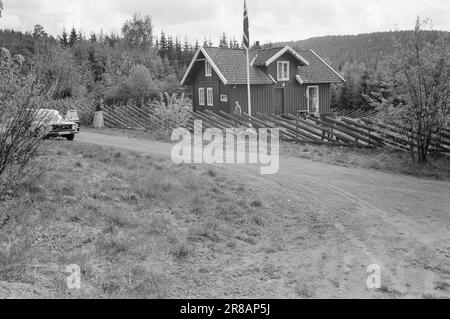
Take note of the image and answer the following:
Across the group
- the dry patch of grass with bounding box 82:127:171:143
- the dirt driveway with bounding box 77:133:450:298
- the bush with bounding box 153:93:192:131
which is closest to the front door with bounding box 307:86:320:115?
the bush with bounding box 153:93:192:131

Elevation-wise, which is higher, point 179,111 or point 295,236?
point 179,111

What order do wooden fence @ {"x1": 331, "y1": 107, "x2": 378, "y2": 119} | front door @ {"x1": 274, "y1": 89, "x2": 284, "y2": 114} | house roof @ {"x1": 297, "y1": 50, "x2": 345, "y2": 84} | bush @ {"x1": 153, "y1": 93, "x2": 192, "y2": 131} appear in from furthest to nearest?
wooden fence @ {"x1": 331, "y1": 107, "x2": 378, "y2": 119} → house roof @ {"x1": 297, "y1": 50, "x2": 345, "y2": 84} → front door @ {"x1": 274, "y1": 89, "x2": 284, "y2": 114} → bush @ {"x1": 153, "y1": 93, "x2": 192, "y2": 131}

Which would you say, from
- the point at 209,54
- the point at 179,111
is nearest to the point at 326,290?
the point at 179,111

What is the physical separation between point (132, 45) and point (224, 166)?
7119 centimetres

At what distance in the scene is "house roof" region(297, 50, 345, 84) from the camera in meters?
35.7

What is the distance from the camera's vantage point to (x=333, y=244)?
25.4ft

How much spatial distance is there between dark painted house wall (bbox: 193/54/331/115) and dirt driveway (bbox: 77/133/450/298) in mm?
19927

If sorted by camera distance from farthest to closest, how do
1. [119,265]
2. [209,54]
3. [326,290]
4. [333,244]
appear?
[209,54] < [333,244] < [119,265] < [326,290]

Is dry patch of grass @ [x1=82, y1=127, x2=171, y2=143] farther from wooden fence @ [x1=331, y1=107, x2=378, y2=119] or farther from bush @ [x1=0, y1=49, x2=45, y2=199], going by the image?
wooden fence @ [x1=331, y1=107, x2=378, y2=119]

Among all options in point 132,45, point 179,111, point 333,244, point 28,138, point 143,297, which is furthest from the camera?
point 132,45

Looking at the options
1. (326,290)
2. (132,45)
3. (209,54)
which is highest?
(132,45)

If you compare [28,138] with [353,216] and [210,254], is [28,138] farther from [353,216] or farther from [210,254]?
[353,216]

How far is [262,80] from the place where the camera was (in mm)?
32906
